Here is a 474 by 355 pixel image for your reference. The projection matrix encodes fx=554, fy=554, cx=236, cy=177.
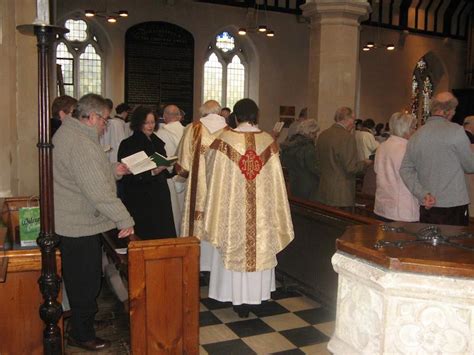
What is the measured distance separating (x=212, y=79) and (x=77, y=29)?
155 inches

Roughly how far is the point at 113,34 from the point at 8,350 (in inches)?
458

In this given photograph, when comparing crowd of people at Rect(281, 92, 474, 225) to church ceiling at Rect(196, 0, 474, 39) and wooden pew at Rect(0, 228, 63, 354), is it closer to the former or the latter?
wooden pew at Rect(0, 228, 63, 354)

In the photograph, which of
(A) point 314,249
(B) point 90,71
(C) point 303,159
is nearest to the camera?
(A) point 314,249

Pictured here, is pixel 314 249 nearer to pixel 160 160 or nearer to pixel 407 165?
pixel 407 165

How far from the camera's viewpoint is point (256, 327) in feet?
13.9

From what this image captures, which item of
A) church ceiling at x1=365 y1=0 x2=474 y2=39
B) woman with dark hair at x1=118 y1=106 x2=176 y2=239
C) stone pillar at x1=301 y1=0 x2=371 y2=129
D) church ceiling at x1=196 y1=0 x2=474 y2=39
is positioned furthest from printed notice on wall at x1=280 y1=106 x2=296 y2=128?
woman with dark hair at x1=118 y1=106 x2=176 y2=239

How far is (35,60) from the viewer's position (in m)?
4.23

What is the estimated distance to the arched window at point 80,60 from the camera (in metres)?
13.9

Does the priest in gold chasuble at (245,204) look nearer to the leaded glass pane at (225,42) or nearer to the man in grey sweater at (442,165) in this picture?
the man in grey sweater at (442,165)

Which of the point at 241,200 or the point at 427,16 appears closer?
the point at 241,200

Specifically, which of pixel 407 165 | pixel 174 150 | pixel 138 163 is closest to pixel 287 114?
pixel 174 150

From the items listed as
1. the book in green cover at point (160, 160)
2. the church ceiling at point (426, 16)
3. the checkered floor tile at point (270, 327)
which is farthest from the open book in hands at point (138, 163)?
the church ceiling at point (426, 16)

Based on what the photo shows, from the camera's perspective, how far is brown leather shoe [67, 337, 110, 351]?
3.59m

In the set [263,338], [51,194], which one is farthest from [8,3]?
[263,338]
